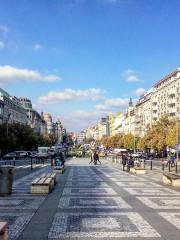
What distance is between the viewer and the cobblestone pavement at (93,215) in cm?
1173

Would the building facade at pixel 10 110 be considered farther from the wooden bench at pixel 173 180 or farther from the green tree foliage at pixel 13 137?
the wooden bench at pixel 173 180

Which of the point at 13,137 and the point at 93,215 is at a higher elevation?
the point at 13,137

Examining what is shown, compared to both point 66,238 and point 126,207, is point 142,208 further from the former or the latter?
point 66,238

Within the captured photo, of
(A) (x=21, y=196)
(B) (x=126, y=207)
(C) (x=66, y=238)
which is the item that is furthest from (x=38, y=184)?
(C) (x=66, y=238)

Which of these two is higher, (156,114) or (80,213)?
(156,114)

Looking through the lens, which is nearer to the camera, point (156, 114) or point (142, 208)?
point (142, 208)

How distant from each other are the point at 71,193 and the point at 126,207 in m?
5.44

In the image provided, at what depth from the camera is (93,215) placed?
1470 centimetres

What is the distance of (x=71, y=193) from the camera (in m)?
21.8

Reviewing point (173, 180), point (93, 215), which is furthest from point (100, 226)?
point (173, 180)

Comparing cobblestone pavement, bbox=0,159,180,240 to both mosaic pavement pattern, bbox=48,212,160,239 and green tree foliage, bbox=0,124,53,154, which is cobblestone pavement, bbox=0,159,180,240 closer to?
mosaic pavement pattern, bbox=48,212,160,239

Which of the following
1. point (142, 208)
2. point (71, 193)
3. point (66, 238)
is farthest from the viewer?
point (71, 193)

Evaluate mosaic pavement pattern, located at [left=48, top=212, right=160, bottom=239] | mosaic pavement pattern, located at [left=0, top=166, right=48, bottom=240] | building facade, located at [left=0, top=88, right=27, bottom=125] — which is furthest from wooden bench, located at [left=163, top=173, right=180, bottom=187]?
building facade, located at [left=0, top=88, right=27, bottom=125]

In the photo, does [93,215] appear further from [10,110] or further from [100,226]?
[10,110]
